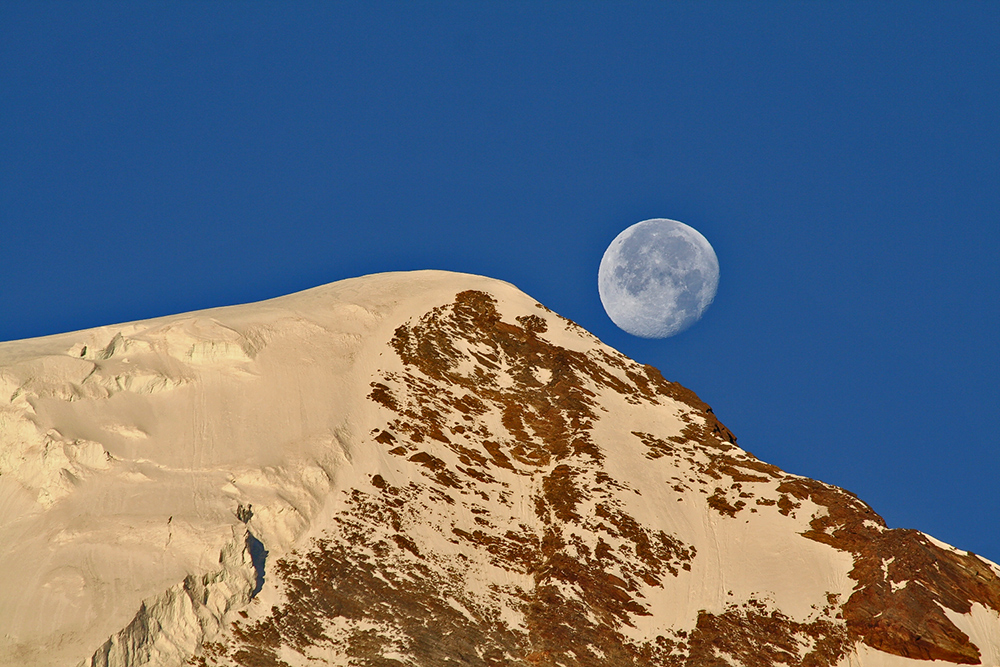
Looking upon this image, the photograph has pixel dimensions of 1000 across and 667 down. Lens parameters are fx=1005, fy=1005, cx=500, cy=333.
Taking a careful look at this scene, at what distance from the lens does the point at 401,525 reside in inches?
1706

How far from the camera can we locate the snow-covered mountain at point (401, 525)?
3638 centimetres

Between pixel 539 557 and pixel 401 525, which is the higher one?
pixel 539 557

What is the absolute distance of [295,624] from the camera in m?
36.6

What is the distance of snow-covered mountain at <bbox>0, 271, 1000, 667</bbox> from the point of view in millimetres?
36375

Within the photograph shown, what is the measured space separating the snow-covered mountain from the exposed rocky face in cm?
11

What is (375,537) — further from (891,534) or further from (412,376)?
(891,534)

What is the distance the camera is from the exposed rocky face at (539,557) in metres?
38.1

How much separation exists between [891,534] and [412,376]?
24.9 meters

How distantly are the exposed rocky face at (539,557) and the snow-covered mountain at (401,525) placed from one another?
111mm

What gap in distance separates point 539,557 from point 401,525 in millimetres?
6228

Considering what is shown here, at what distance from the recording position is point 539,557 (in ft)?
145

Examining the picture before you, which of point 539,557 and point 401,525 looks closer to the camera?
point 401,525

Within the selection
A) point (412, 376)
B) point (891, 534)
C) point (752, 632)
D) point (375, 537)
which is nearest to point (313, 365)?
point (412, 376)

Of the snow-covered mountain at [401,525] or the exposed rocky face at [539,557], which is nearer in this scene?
the snow-covered mountain at [401,525]
